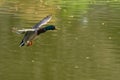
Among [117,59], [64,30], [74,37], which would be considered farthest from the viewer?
[64,30]

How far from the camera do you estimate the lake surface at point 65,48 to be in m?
12.1

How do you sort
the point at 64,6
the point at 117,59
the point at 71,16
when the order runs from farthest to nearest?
the point at 64,6 < the point at 71,16 < the point at 117,59

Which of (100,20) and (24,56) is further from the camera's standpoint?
(100,20)

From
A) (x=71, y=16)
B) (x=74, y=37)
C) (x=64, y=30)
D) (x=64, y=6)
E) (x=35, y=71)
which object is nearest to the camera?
(x=35, y=71)

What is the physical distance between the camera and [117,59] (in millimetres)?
13445

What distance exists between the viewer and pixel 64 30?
710 inches

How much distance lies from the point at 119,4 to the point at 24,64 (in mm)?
16210

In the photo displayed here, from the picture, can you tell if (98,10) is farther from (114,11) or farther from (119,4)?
(119,4)

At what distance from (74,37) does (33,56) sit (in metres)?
3.31

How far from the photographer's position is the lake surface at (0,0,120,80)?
39.8 feet

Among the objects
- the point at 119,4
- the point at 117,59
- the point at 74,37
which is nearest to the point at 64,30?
the point at 74,37

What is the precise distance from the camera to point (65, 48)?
593 inches

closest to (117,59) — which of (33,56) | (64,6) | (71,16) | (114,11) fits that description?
(33,56)

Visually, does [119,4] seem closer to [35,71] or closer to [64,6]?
[64,6]
